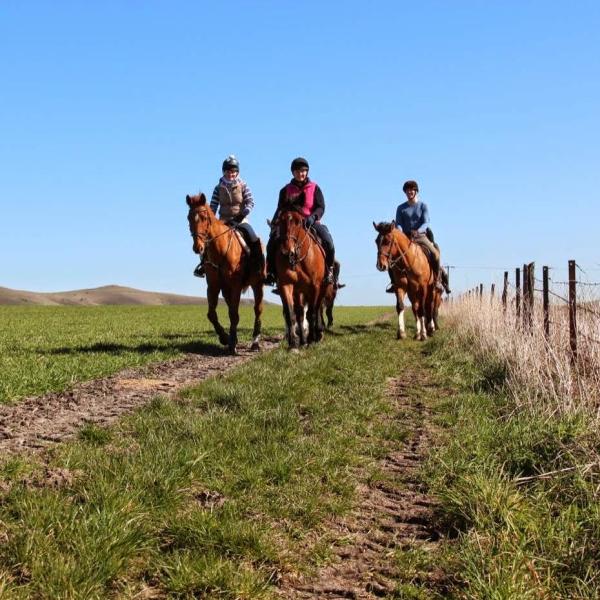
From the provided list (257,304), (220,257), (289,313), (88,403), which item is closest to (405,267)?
(257,304)

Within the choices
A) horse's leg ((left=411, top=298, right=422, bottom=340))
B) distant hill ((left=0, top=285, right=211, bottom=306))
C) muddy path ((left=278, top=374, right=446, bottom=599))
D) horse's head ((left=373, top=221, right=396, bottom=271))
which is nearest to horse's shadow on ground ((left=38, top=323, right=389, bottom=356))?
horse's head ((left=373, top=221, right=396, bottom=271))

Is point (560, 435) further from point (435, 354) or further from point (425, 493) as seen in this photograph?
point (435, 354)

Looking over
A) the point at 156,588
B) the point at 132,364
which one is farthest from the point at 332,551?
the point at 132,364

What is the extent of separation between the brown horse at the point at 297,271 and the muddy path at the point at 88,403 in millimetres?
2069

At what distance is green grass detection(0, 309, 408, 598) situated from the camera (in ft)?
10.1

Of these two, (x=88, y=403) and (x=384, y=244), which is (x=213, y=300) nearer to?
(x=384, y=244)

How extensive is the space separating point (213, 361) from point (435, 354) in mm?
4455

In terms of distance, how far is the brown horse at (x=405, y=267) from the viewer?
15.9 meters

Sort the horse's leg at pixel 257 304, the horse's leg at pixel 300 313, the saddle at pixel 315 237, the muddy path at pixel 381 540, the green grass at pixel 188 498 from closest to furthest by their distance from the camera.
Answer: the green grass at pixel 188 498 < the muddy path at pixel 381 540 < the saddle at pixel 315 237 < the horse's leg at pixel 300 313 < the horse's leg at pixel 257 304

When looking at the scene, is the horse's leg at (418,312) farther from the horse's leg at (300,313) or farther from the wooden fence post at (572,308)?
the wooden fence post at (572,308)

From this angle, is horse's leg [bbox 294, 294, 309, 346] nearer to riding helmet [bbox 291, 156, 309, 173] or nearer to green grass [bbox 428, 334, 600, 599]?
riding helmet [bbox 291, 156, 309, 173]

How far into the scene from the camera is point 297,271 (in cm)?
1316

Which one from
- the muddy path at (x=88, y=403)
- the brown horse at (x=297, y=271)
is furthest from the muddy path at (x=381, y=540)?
the brown horse at (x=297, y=271)

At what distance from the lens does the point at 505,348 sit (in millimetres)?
10070
